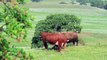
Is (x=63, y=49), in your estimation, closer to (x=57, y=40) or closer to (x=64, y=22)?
(x=57, y=40)

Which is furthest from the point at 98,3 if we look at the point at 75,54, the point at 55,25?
the point at 75,54

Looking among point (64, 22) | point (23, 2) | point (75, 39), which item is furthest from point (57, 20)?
point (23, 2)

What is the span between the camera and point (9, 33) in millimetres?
7980

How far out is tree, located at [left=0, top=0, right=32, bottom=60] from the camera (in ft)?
26.1

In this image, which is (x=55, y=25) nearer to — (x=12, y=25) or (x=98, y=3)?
(x=12, y=25)

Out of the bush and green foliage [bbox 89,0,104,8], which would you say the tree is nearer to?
the bush

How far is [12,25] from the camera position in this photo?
7930 millimetres

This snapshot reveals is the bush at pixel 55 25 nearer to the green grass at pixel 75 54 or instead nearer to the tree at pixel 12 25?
the green grass at pixel 75 54

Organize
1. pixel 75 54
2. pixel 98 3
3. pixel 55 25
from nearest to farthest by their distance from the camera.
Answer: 1. pixel 75 54
2. pixel 55 25
3. pixel 98 3

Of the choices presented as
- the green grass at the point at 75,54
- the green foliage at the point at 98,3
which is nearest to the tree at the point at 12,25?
the green grass at the point at 75,54

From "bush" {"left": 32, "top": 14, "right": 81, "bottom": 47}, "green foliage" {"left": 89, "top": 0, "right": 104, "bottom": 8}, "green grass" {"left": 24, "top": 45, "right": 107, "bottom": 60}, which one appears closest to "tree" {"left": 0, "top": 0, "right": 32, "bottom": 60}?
"green grass" {"left": 24, "top": 45, "right": 107, "bottom": 60}

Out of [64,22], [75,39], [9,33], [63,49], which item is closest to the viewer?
[9,33]

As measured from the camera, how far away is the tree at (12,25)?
7.95m

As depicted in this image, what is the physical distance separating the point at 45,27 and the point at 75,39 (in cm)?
1184
